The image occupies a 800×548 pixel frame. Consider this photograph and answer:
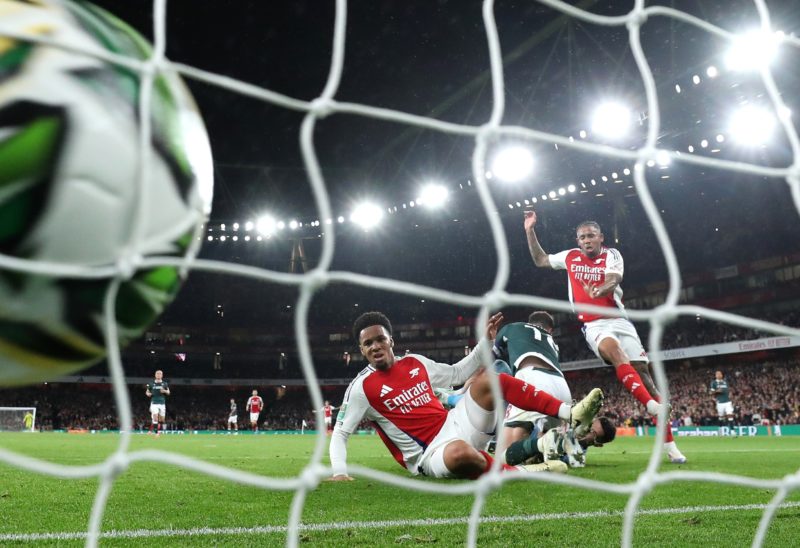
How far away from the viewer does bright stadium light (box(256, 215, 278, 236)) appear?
31359 millimetres

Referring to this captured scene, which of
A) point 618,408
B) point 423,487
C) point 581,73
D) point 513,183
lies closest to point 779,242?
point 618,408

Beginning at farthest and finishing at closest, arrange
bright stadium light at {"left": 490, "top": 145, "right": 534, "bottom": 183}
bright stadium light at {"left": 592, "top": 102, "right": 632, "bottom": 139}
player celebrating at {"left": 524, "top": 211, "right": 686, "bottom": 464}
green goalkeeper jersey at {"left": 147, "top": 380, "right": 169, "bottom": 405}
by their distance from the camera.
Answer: bright stadium light at {"left": 490, "top": 145, "right": 534, "bottom": 183}, bright stadium light at {"left": 592, "top": 102, "right": 632, "bottom": 139}, green goalkeeper jersey at {"left": 147, "top": 380, "right": 169, "bottom": 405}, player celebrating at {"left": 524, "top": 211, "right": 686, "bottom": 464}

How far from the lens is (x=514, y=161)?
77.2ft

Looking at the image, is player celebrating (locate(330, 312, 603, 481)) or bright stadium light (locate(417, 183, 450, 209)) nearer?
player celebrating (locate(330, 312, 603, 481))

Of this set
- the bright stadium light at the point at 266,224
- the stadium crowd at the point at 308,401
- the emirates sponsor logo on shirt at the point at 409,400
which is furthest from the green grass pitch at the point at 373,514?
the bright stadium light at the point at 266,224

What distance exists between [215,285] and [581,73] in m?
26.4

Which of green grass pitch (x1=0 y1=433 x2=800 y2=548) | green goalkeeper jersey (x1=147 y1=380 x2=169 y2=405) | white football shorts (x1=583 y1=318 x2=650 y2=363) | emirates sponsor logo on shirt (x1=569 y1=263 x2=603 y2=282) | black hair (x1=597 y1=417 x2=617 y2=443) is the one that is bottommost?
green grass pitch (x1=0 y1=433 x2=800 y2=548)

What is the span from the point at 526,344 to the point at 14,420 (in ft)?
70.9

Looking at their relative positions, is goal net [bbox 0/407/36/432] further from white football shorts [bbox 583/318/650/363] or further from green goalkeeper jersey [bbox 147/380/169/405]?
white football shorts [bbox 583/318/650/363]

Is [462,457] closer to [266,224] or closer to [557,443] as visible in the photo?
[557,443]

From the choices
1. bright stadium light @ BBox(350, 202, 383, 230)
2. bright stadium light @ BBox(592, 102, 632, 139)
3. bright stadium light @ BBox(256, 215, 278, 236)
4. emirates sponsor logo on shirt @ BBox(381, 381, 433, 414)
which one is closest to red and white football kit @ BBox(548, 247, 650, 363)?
emirates sponsor logo on shirt @ BBox(381, 381, 433, 414)

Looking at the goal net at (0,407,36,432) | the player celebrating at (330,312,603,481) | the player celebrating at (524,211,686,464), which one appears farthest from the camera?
the goal net at (0,407,36,432)

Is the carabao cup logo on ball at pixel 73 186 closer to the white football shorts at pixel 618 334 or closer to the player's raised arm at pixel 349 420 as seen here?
the player's raised arm at pixel 349 420

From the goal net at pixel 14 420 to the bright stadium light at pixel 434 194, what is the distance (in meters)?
16.0
